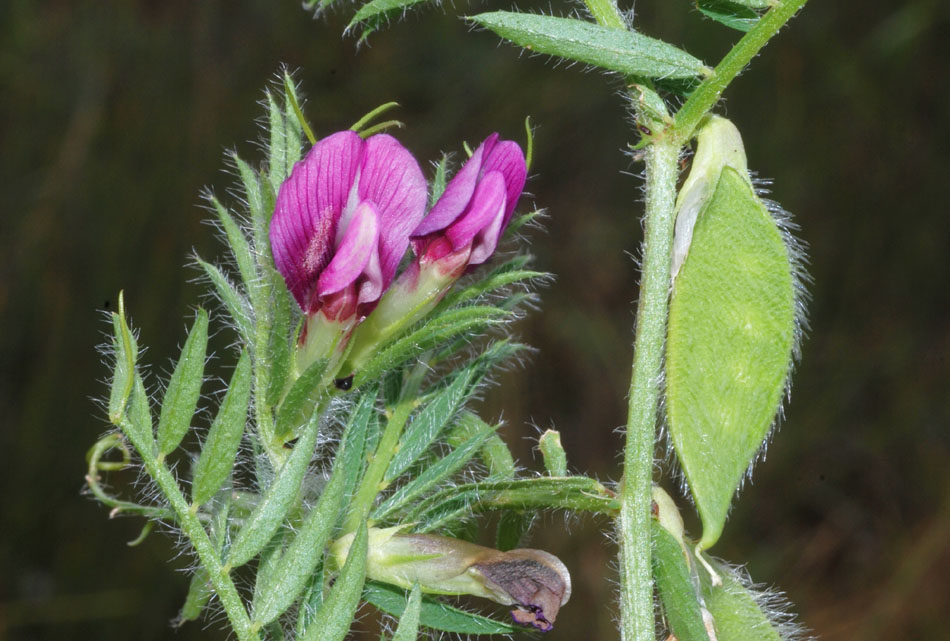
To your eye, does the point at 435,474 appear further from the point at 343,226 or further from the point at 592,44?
the point at 592,44

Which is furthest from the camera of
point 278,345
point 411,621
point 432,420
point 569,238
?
point 569,238

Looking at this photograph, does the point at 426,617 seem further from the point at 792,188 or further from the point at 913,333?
the point at 913,333

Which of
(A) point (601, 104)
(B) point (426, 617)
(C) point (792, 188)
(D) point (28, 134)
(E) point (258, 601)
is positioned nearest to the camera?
(E) point (258, 601)

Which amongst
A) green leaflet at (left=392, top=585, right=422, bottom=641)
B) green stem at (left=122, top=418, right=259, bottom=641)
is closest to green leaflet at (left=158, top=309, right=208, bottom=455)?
green stem at (left=122, top=418, right=259, bottom=641)

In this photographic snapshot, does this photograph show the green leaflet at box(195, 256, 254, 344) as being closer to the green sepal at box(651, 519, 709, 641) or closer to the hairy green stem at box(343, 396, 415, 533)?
the hairy green stem at box(343, 396, 415, 533)

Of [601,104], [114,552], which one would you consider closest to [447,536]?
[114,552]

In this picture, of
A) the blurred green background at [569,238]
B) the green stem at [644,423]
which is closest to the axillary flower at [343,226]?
the green stem at [644,423]

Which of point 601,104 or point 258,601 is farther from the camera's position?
point 601,104

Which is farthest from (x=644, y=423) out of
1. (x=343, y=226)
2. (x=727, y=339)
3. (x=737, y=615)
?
(x=343, y=226)
